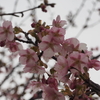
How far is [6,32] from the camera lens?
1.11m

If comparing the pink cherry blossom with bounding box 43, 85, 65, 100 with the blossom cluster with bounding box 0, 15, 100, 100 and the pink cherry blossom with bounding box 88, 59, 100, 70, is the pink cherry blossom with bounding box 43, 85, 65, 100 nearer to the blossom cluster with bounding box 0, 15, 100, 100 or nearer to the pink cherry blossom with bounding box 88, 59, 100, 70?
the blossom cluster with bounding box 0, 15, 100, 100

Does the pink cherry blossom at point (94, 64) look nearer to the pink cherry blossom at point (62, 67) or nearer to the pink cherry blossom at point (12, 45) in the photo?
the pink cherry blossom at point (62, 67)

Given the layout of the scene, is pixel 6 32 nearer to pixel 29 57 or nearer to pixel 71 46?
pixel 29 57

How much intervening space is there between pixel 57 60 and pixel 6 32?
1.28 ft

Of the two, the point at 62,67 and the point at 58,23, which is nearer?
the point at 62,67

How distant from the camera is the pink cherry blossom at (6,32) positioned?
3.57 ft

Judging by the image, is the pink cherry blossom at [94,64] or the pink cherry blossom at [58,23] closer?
the pink cherry blossom at [94,64]

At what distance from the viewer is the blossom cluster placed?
3.05 feet

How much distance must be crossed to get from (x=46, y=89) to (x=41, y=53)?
0.75 feet

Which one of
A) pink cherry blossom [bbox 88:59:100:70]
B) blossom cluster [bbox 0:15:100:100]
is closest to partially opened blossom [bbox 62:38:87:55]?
blossom cluster [bbox 0:15:100:100]

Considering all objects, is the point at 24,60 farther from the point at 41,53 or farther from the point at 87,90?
the point at 87,90

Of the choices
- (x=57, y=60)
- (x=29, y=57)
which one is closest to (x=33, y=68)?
(x=29, y=57)

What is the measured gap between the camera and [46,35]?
3.41ft

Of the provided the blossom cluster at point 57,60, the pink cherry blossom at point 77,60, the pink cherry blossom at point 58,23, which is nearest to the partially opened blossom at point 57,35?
the blossom cluster at point 57,60
